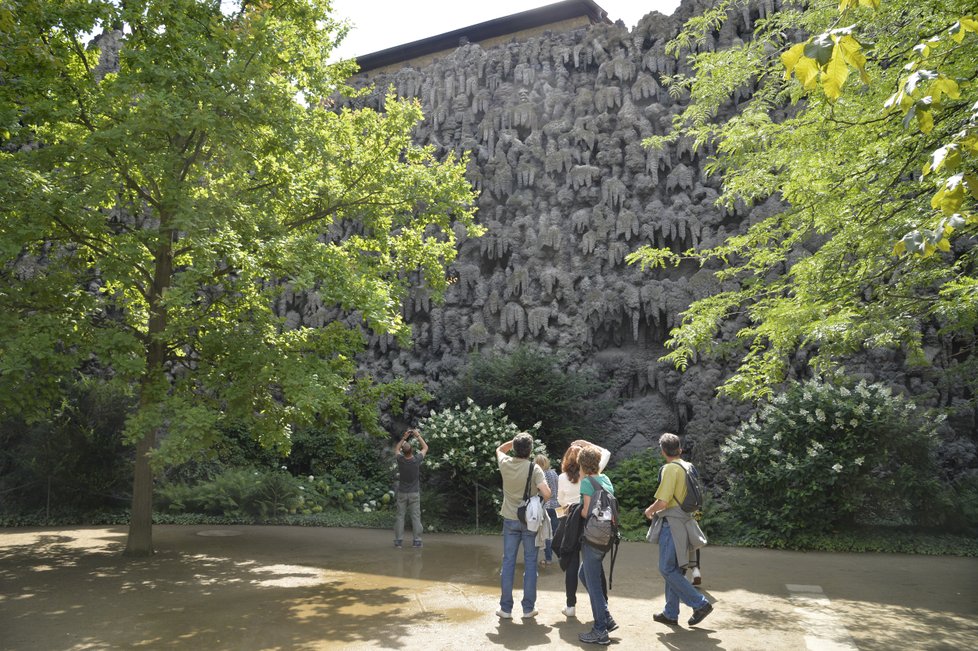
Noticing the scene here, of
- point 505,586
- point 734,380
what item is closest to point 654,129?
point 734,380

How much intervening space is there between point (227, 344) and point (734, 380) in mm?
6460

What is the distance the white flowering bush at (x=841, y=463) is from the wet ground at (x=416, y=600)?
0.95m

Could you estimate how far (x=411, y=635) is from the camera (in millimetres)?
6121

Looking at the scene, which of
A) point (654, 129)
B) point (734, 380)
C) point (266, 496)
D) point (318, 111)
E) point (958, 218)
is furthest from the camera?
point (654, 129)

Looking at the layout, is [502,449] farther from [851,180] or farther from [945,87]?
[945,87]

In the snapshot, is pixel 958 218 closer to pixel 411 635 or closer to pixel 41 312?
pixel 411 635

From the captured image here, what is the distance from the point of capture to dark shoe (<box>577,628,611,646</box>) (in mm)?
5793

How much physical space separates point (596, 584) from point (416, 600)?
7.89 ft

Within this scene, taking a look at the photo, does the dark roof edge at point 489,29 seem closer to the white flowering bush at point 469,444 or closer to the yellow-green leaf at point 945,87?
the white flowering bush at point 469,444

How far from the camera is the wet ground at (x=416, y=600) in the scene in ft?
19.8

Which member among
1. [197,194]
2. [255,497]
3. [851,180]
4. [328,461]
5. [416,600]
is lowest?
[416,600]

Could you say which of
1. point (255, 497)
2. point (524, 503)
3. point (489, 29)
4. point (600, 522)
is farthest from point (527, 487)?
point (489, 29)

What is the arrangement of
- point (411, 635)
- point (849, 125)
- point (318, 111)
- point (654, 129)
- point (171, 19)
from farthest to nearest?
point (654, 129) → point (318, 111) → point (171, 19) → point (849, 125) → point (411, 635)

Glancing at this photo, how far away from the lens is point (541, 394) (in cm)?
1504
